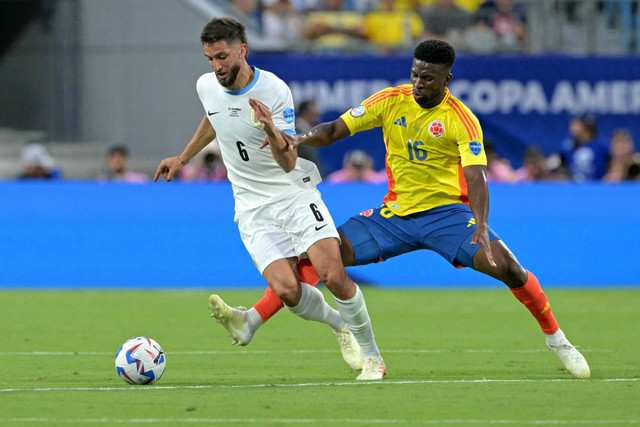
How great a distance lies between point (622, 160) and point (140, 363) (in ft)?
33.8

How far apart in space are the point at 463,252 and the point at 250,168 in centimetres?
155

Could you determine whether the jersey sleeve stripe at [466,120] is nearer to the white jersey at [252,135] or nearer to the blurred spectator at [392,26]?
the white jersey at [252,135]

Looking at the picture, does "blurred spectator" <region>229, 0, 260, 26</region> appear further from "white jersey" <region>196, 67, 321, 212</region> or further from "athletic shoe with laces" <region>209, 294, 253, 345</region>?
"athletic shoe with laces" <region>209, 294, 253, 345</region>

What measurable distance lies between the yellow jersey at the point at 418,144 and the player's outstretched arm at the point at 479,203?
0.22 metres

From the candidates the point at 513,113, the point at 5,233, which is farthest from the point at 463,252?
the point at 513,113

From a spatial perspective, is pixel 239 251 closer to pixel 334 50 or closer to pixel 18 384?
pixel 334 50

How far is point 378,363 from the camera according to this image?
7.46 m

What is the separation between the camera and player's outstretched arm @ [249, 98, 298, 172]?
7.04 m

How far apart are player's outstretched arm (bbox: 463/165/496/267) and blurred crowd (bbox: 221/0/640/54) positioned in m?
10.8

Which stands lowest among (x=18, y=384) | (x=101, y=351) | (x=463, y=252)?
(x=101, y=351)

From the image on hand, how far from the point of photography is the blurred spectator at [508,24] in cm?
1828

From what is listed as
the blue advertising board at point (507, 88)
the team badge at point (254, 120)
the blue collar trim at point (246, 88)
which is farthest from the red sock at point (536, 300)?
the blue advertising board at point (507, 88)

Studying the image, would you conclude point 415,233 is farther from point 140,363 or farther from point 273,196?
point 140,363

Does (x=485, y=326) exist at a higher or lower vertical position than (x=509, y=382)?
lower
